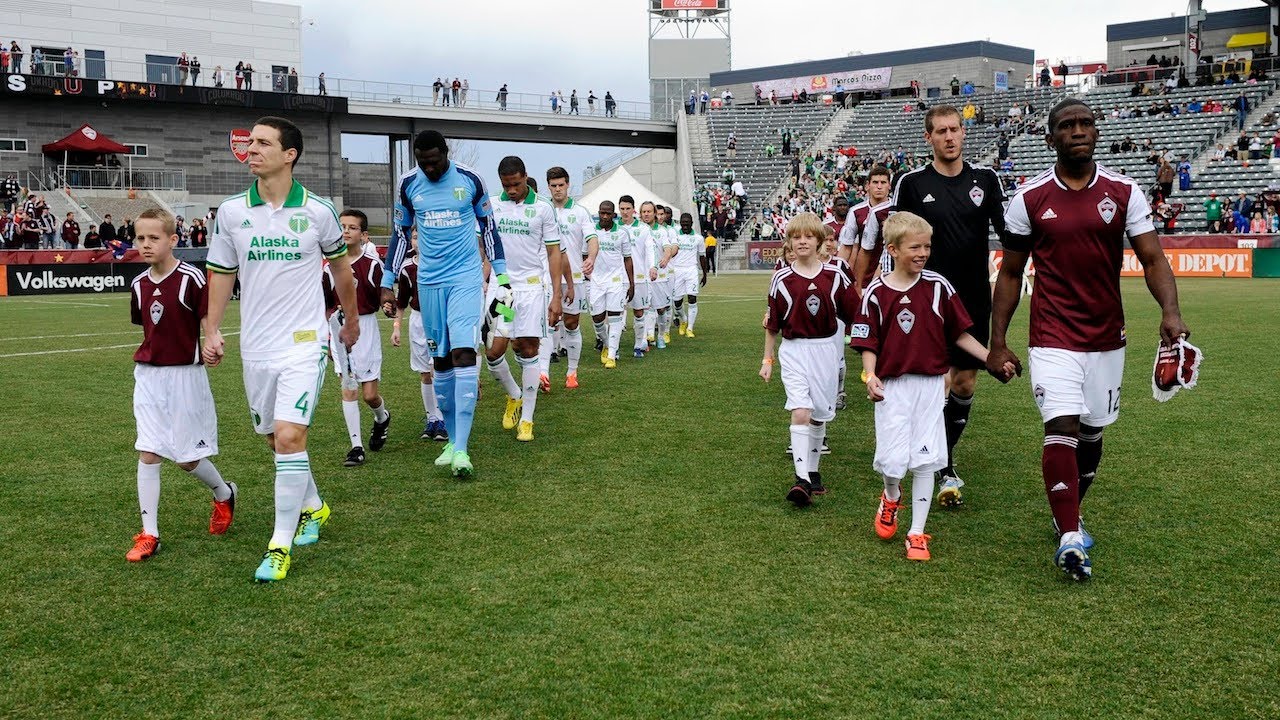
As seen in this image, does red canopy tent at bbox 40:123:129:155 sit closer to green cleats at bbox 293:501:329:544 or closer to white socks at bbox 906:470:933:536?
green cleats at bbox 293:501:329:544

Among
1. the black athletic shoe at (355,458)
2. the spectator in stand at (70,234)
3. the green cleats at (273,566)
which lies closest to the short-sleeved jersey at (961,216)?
the green cleats at (273,566)

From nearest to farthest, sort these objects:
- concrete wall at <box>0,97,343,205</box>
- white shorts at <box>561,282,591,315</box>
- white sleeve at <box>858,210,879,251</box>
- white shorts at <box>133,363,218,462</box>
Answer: white shorts at <box>133,363,218,462</box>, white sleeve at <box>858,210,879,251</box>, white shorts at <box>561,282,591,315</box>, concrete wall at <box>0,97,343,205</box>

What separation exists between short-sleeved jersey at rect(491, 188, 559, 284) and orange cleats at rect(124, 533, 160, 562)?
172 inches

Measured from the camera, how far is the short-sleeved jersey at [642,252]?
1544cm

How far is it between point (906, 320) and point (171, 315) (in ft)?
13.0

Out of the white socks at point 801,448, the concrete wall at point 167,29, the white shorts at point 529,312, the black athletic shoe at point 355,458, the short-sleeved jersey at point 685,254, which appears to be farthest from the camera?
the concrete wall at point 167,29

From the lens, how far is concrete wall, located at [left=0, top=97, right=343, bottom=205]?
1783 inches

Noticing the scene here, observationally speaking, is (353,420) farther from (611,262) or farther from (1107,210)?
(611,262)

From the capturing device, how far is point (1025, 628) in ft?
14.6

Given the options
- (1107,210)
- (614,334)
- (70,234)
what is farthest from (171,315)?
(70,234)

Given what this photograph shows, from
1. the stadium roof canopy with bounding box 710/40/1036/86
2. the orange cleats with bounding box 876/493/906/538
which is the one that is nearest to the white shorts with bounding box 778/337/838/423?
the orange cleats with bounding box 876/493/906/538

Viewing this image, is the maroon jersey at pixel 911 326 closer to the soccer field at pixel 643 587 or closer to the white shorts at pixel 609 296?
the soccer field at pixel 643 587

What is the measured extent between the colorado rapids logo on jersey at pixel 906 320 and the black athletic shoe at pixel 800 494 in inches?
54.2

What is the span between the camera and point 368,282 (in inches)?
336
